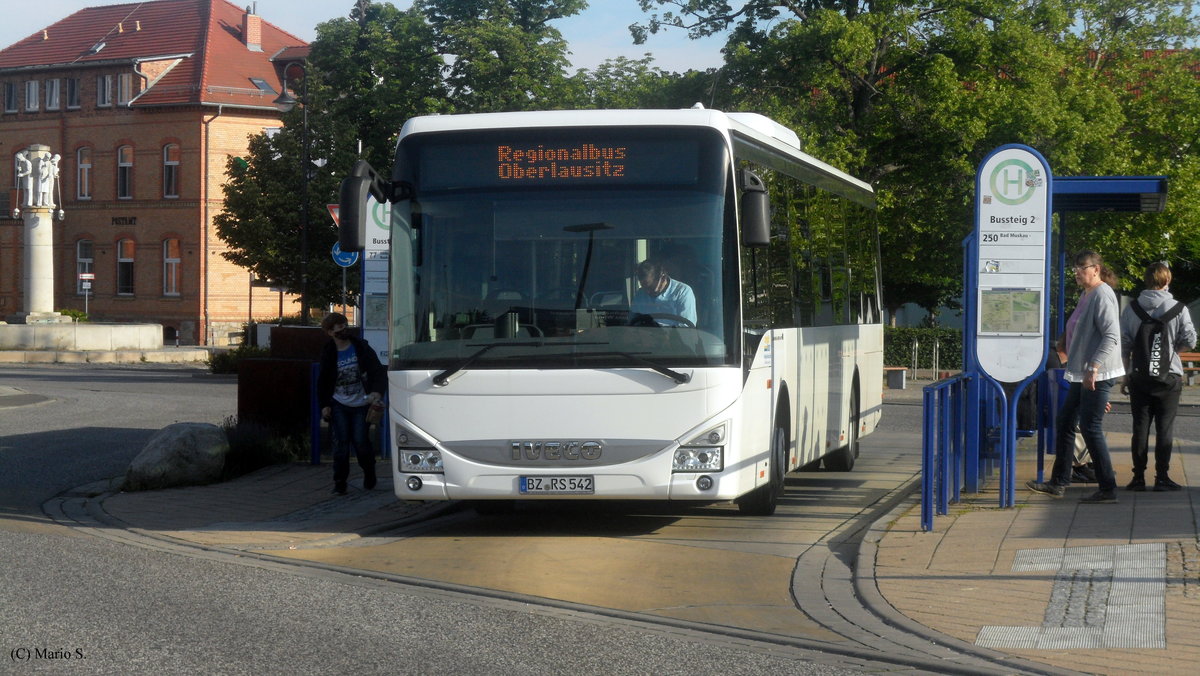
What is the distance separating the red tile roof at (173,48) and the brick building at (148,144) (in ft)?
0.29

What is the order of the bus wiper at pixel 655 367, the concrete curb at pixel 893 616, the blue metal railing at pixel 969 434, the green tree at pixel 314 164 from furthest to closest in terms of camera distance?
the green tree at pixel 314 164
the blue metal railing at pixel 969 434
the bus wiper at pixel 655 367
the concrete curb at pixel 893 616

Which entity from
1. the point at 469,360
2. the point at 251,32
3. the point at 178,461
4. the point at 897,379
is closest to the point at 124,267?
the point at 251,32

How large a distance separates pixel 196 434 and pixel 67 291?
56794 millimetres

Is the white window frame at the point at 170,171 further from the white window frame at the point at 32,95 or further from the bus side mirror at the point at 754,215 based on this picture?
the bus side mirror at the point at 754,215

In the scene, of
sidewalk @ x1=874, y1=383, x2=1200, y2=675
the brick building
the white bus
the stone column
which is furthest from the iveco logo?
the brick building

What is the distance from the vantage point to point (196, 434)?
1377cm

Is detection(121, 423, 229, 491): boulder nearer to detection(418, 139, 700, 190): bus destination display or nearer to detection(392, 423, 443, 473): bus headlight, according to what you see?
detection(392, 423, 443, 473): bus headlight

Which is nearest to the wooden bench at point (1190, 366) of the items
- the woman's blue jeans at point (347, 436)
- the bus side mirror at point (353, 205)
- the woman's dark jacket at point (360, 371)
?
the woman's dark jacket at point (360, 371)

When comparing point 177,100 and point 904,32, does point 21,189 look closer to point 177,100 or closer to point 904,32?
point 177,100

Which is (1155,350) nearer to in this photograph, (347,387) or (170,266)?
(347,387)

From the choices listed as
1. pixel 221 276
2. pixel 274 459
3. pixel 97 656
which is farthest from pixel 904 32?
pixel 221 276

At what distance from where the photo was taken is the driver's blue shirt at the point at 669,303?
985 centimetres

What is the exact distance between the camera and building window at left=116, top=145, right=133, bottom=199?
213ft

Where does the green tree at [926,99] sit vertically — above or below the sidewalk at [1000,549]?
above
